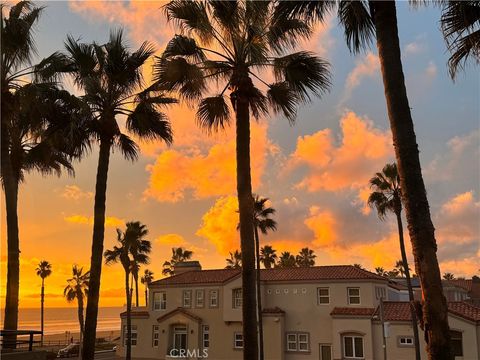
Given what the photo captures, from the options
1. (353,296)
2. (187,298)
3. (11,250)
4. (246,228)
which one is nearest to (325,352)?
(353,296)

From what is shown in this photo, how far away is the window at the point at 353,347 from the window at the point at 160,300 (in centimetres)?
1864

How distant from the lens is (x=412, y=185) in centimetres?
791

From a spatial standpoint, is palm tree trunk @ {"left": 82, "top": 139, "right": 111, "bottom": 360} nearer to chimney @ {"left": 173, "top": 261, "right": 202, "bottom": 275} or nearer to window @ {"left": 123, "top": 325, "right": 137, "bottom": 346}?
window @ {"left": 123, "top": 325, "right": 137, "bottom": 346}

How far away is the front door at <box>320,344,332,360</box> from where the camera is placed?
37750 mm

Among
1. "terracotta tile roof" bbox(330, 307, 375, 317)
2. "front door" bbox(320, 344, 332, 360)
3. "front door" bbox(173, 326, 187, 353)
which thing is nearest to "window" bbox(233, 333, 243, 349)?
"front door" bbox(173, 326, 187, 353)

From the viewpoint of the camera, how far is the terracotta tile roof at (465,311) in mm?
32400

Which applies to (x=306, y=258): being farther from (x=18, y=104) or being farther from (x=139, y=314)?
(x=18, y=104)

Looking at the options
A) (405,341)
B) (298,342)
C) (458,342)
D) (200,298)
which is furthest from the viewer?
(200,298)

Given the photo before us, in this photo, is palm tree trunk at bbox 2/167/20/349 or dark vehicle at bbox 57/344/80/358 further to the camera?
dark vehicle at bbox 57/344/80/358

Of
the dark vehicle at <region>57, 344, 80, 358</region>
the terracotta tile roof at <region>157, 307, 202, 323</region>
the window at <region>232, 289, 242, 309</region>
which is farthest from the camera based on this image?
the dark vehicle at <region>57, 344, 80, 358</region>

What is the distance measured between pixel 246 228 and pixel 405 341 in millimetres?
26533

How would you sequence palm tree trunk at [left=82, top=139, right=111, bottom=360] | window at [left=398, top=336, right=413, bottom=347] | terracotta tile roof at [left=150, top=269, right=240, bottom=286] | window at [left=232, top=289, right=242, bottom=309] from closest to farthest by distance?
palm tree trunk at [left=82, top=139, right=111, bottom=360] → window at [left=398, top=336, right=413, bottom=347] → window at [left=232, top=289, right=242, bottom=309] → terracotta tile roof at [left=150, top=269, right=240, bottom=286]

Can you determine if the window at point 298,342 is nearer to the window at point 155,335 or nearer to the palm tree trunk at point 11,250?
the window at point 155,335

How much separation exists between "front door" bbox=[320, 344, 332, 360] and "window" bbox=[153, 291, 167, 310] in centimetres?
1644
